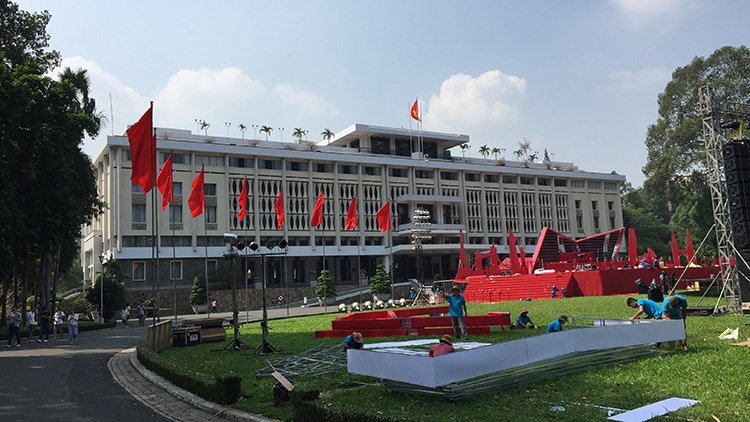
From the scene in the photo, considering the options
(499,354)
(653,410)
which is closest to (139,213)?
(499,354)

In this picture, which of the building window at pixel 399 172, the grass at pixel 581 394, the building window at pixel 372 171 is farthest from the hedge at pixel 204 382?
the building window at pixel 399 172

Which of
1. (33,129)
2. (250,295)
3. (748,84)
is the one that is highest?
(748,84)

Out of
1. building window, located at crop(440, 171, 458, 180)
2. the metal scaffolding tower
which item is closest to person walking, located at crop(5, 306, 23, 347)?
the metal scaffolding tower

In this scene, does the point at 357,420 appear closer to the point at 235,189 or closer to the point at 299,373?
the point at 299,373

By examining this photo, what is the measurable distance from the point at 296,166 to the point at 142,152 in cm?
5410

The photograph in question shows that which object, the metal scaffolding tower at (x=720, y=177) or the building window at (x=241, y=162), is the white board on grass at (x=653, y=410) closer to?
the metal scaffolding tower at (x=720, y=177)

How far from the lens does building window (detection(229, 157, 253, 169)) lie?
228 ft

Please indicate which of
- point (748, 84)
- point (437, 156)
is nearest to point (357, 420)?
point (748, 84)

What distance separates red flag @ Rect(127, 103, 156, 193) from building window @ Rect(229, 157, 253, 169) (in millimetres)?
50334

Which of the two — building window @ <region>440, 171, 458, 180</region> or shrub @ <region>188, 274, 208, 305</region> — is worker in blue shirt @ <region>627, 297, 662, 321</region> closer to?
shrub @ <region>188, 274, 208, 305</region>

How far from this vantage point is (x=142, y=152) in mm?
19562

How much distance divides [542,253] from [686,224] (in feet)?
219

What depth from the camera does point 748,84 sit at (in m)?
50.7

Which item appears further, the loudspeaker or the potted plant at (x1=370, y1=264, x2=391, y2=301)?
the potted plant at (x1=370, y1=264, x2=391, y2=301)
